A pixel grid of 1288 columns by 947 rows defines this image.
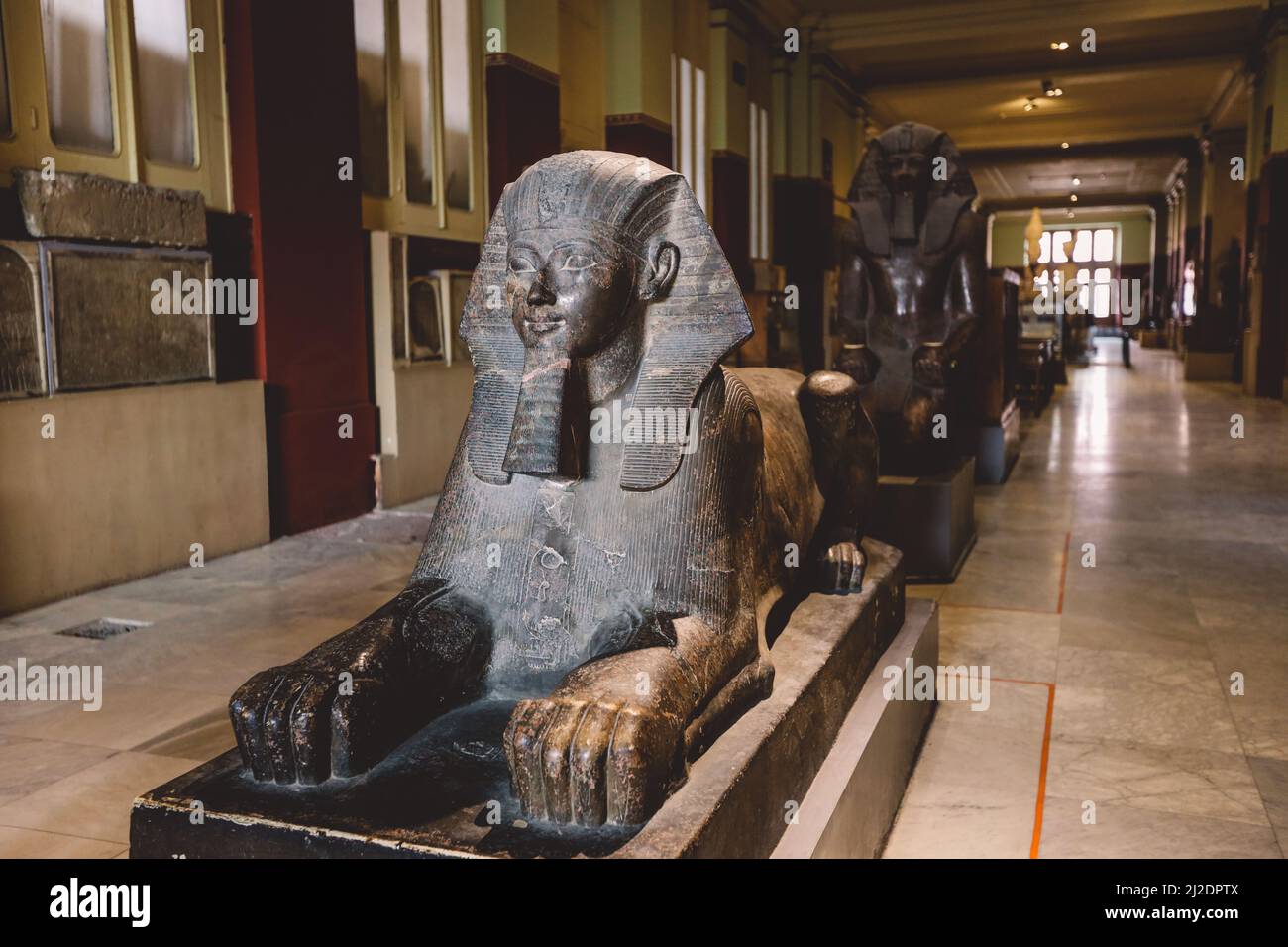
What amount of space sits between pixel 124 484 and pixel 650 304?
12.0ft

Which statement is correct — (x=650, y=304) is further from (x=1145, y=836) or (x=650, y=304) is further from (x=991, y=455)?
(x=991, y=455)

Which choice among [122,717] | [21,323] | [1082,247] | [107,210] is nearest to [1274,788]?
[122,717]

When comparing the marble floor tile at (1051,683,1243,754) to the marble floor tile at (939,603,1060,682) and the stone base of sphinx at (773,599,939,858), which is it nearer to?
the marble floor tile at (939,603,1060,682)

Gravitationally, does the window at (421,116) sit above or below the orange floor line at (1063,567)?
above

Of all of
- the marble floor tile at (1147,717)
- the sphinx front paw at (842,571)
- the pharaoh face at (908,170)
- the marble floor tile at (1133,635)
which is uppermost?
the pharaoh face at (908,170)

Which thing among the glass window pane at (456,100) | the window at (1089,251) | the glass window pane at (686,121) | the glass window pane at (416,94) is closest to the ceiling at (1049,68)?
the glass window pane at (686,121)

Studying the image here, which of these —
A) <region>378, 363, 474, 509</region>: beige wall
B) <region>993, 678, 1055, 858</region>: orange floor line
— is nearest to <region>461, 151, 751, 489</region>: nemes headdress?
<region>993, 678, 1055, 858</region>: orange floor line

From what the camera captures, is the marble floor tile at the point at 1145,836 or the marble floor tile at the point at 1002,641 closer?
the marble floor tile at the point at 1145,836

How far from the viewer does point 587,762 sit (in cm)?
163

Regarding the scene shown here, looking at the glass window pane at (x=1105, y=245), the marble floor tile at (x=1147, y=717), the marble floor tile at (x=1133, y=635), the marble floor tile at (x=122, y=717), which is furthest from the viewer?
the glass window pane at (x=1105, y=245)

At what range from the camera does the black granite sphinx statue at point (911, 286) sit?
5.89 meters

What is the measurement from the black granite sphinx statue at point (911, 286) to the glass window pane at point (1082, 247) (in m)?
36.7

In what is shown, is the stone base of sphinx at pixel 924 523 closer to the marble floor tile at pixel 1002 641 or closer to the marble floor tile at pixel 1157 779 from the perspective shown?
the marble floor tile at pixel 1002 641

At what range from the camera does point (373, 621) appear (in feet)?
6.80
